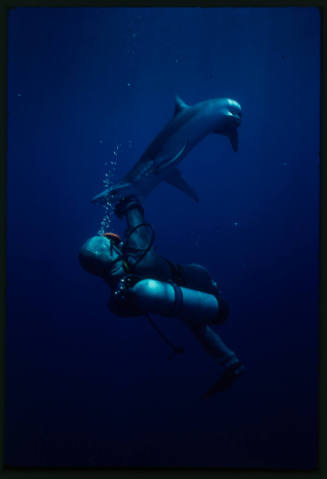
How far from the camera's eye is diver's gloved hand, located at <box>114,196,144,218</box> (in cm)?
343

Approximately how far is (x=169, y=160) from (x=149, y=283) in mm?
1463

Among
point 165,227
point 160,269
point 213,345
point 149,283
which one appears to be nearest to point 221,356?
point 213,345

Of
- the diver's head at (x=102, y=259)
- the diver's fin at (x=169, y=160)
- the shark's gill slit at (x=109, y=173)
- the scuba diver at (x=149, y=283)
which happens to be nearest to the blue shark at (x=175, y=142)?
the diver's fin at (x=169, y=160)

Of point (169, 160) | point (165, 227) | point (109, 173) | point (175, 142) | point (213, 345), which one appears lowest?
point (213, 345)

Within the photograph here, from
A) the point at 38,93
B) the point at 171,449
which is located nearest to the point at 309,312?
the point at 171,449

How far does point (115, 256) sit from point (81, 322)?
23.6ft

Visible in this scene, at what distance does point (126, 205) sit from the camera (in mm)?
3436

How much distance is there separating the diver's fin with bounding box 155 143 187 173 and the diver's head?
1.03 meters

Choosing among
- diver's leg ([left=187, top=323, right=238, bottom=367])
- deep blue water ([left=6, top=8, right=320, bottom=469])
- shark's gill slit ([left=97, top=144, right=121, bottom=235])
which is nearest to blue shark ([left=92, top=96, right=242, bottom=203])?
deep blue water ([left=6, top=8, right=320, bottom=469])

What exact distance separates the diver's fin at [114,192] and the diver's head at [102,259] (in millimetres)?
535

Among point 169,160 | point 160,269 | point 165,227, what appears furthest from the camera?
point 165,227

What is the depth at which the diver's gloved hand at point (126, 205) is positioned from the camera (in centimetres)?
343

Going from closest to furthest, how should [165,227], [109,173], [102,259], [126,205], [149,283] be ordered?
[149,283], [102,259], [126,205], [109,173], [165,227]

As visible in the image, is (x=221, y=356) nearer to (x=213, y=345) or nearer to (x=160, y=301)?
(x=213, y=345)
